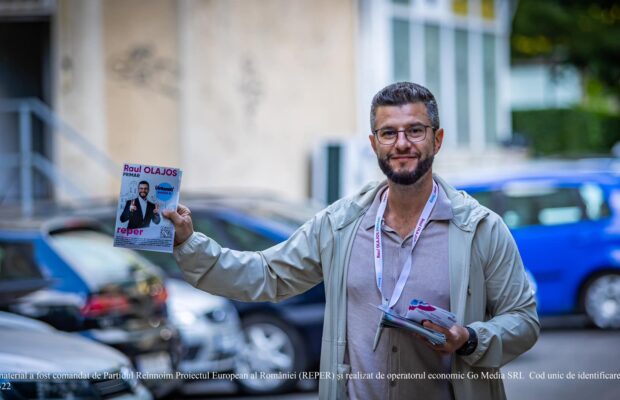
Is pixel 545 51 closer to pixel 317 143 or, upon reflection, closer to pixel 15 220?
pixel 317 143

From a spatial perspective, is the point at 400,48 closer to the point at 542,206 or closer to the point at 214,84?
the point at 214,84

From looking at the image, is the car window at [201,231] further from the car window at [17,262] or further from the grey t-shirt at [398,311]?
the grey t-shirt at [398,311]

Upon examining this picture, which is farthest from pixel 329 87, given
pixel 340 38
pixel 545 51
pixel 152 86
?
pixel 545 51

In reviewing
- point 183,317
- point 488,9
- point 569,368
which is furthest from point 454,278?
point 488,9

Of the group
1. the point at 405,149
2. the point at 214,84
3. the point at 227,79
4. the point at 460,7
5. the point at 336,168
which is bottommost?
the point at 405,149

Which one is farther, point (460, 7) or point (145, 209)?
point (460, 7)

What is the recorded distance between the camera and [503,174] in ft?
39.6

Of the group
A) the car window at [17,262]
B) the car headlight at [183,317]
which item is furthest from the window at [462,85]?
the car window at [17,262]

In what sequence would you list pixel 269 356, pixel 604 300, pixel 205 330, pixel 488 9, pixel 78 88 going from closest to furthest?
pixel 205 330, pixel 269 356, pixel 604 300, pixel 78 88, pixel 488 9

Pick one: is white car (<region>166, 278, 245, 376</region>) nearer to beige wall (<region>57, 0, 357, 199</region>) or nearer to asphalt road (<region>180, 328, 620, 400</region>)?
asphalt road (<region>180, 328, 620, 400</region>)

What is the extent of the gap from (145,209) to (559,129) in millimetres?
33365

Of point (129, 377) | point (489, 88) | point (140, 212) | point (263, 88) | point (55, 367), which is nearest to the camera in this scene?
point (140, 212)

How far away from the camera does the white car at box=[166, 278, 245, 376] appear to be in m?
8.87

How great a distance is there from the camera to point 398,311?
3.62m
